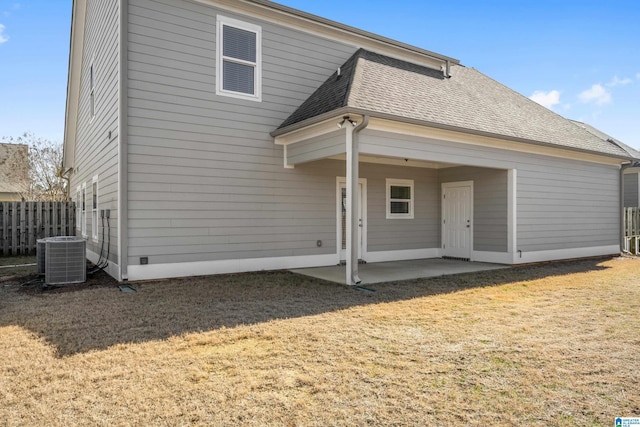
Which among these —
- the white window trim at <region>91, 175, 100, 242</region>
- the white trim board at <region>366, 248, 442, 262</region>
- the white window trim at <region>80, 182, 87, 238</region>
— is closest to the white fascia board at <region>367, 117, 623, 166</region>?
the white trim board at <region>366, 248, 442, 262</region>

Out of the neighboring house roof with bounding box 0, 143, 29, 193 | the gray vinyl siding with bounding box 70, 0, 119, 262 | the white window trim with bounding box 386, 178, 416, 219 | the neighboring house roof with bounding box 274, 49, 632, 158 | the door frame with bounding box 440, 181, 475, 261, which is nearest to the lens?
the gray vinyl siding with bounding box 70, 0, 119, 262

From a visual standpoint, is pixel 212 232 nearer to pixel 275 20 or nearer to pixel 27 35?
pixel 275 20

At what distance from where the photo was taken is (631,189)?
701 inches

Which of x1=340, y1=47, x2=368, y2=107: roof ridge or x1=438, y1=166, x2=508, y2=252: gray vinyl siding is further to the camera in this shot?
x1=438, y1=166, x2=508, y2=252: gray vinyl siding

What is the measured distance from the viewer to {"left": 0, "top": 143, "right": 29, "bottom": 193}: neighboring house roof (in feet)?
71.1

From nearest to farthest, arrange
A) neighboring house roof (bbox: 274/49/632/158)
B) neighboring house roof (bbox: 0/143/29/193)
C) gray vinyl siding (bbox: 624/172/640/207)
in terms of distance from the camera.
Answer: neighboring house roof (bbox: 274/49/632/158) < gray vinyl siding (bbox: 624/172/640/207) < neighboring house roof (bbox: 0/143/29/193)

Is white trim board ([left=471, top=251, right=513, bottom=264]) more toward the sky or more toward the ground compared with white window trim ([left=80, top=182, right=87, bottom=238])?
more toward the ground

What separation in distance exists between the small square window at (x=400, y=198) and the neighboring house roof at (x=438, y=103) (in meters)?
2.45

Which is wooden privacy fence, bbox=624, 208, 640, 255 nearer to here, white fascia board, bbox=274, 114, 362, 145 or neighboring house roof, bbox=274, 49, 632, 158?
neighboring house roof, bbox=274, 49, 632, 158

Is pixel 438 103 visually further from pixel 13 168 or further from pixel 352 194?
pixel 13 168

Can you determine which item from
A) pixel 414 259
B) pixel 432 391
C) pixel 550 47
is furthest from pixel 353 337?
pixel 550 47

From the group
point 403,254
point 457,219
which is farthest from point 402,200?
point 457,219

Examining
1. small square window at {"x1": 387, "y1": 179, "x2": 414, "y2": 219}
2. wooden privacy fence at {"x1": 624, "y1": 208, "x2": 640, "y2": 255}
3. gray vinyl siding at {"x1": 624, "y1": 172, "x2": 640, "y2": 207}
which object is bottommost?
wooden privacy fence at {"x1": 624, "y1": 208, "x2": 640, "y2": 255}

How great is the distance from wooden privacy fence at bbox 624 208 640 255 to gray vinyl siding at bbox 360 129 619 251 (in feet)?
3.50
